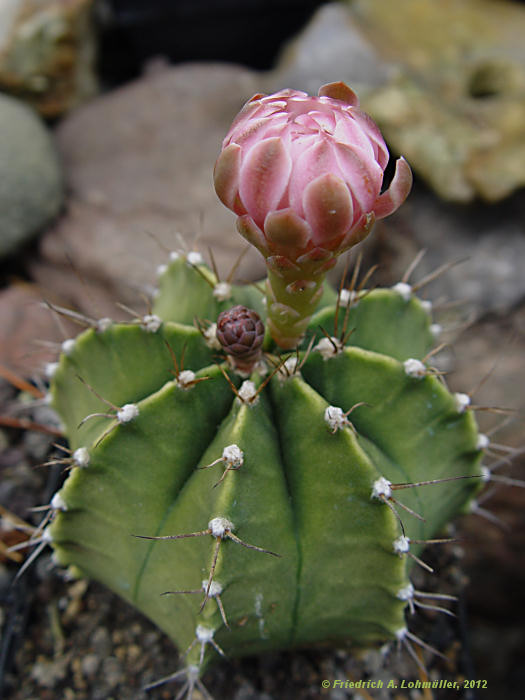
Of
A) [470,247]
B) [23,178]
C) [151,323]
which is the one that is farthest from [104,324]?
[470,247]

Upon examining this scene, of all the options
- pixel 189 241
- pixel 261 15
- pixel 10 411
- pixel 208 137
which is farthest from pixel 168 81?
pixel 10 411

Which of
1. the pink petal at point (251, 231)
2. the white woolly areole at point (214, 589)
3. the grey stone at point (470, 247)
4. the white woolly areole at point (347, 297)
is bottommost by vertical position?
the grey stone at point (470, 247)

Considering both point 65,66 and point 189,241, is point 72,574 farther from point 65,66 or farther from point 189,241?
point 65,66

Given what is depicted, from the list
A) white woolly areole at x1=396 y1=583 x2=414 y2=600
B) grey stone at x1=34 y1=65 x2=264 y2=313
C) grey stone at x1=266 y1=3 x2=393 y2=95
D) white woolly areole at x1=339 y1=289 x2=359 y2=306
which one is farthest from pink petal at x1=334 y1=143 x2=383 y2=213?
grey stone at x1=266 y1=3 x2=393 y2=95

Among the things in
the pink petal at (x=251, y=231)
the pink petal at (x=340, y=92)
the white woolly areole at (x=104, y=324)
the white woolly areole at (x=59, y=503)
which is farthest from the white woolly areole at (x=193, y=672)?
the pink petal at (x=340, y=92)

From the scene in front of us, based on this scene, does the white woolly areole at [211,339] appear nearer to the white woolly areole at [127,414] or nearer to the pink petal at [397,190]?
the white woolly areole at [127,414]

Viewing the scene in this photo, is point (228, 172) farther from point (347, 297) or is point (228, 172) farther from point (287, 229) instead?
point (347, 297)
